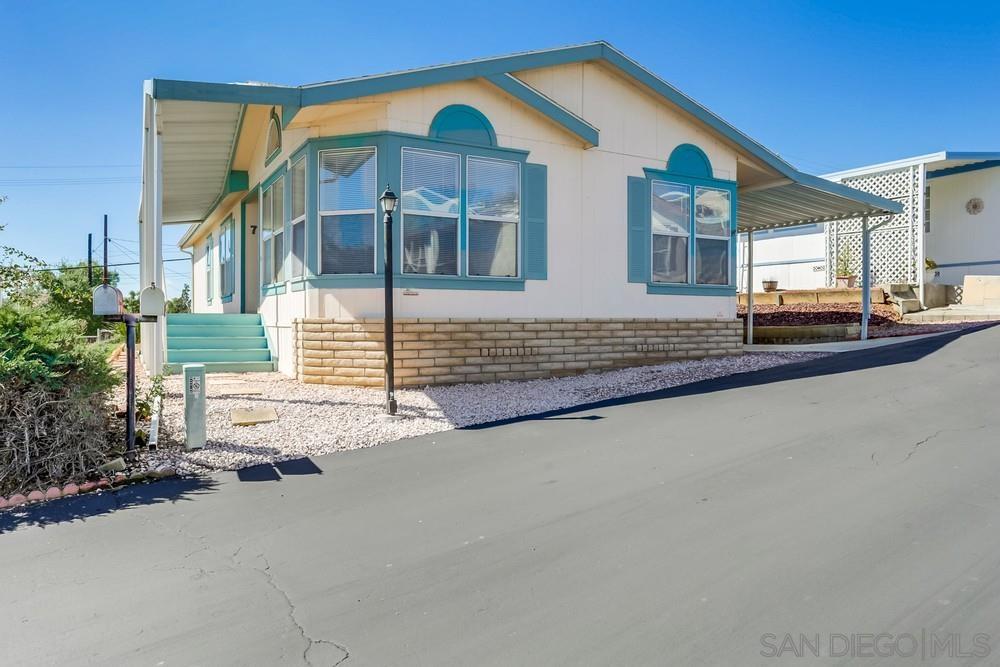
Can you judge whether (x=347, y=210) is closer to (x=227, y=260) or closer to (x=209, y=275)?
(x=227, y=260)

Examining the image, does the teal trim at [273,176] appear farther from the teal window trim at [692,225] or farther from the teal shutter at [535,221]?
the teal window trim at [692,225]

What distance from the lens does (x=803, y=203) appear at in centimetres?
1327

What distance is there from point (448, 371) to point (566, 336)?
2013 millimetres

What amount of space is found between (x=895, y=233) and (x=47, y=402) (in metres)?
21.0

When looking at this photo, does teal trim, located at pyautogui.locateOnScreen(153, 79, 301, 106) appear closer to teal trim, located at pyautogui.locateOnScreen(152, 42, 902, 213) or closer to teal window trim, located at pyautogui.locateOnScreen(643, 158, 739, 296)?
teal trim, located at pyautogui.locateOnScreen(152, 42, 902, 213)

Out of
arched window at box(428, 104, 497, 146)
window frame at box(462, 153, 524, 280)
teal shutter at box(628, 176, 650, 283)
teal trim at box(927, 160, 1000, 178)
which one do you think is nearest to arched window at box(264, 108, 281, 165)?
arched window at box(428, 104, 497, 146)

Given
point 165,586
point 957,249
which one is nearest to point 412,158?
point 165,586

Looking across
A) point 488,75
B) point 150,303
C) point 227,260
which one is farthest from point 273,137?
point 227,260

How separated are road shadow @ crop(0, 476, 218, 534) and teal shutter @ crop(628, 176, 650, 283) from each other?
738cm

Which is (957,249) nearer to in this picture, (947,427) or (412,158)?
(947,427)

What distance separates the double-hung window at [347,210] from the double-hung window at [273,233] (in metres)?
1.48

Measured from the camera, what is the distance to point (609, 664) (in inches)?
97.7

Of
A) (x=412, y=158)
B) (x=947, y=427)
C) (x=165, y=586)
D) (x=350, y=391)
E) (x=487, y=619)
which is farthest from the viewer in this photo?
(x=412, y=158)

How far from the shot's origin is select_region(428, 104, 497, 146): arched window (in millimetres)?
8922
